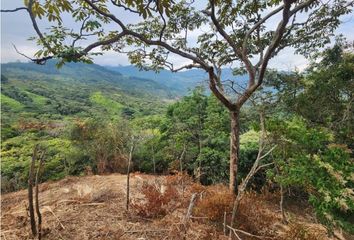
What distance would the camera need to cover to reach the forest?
400 centimetres

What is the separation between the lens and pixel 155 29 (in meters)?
6.28

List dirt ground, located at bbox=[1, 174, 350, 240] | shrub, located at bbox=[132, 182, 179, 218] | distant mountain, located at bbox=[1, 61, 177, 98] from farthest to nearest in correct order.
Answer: distant mountain, located at bbox=[1, 61, 177, 98] → shrub, located at bbox=[132, 182, 179, 218] → dirt ground, located at bbox=[1, 174, 350, 240]

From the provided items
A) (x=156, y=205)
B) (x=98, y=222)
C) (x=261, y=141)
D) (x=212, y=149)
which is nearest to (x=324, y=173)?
(x=261, y=141)

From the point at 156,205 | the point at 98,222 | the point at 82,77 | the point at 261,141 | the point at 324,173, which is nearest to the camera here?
the point at 324,173

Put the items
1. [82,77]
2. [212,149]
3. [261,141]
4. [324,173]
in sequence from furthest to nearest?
[82,77], [212,149], [261,141], [324,173]

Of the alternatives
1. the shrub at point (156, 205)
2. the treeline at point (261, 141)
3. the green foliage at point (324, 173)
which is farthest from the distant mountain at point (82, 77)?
the green foliage at point (324, 173)

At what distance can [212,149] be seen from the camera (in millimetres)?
8625

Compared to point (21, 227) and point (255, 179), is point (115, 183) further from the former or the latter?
point (255, 179)

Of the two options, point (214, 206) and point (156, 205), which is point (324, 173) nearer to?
point (214, 206)

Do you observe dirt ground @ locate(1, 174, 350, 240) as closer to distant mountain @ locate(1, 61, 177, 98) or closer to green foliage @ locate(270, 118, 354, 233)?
green foliage @ locate(270, 118, 354, 233)

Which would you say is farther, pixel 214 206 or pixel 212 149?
pixel 212 149

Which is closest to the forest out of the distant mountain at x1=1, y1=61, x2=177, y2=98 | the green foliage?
the green foliage

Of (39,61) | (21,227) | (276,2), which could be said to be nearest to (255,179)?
(276,2)

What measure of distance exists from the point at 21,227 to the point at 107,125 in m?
6.72
